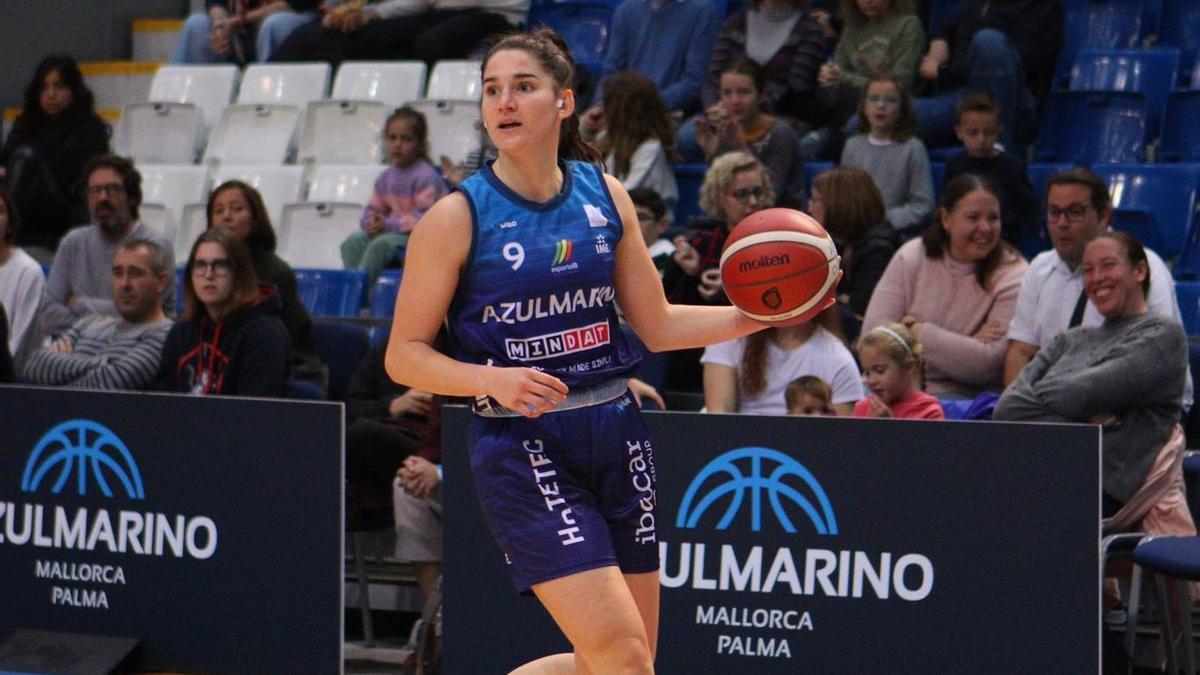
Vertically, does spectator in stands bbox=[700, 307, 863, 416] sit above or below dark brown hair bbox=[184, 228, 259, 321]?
below

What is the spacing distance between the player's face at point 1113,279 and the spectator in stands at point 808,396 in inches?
36.8

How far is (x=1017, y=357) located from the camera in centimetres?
584

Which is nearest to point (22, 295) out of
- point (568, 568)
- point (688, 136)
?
point (688, 136)

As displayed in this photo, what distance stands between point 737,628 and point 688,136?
3.99 meters

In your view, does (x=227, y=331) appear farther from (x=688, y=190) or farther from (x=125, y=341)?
(x=688, y=190)

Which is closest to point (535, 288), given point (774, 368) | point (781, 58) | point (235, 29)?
point (774, 368)

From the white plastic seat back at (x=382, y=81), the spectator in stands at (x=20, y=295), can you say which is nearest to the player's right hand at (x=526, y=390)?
the spectator in stands at (x=20, y=295)

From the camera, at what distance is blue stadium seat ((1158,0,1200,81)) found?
27.4 feet

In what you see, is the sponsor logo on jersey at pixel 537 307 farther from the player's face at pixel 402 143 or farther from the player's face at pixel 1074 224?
the player's face at pixel 402 143

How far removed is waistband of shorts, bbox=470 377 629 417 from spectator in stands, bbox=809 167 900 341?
128 inches

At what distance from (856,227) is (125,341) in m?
2.99

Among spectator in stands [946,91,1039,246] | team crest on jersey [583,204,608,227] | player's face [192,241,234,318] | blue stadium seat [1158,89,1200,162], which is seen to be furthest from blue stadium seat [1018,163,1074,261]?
team crest on jersey [583,204,608,227]

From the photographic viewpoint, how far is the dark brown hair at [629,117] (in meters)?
7.71

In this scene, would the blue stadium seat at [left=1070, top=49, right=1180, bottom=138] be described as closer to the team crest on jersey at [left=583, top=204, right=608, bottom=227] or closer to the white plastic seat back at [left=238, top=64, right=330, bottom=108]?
the white plastic seat back at [left=238, top=64, right=330, bottom=108]
